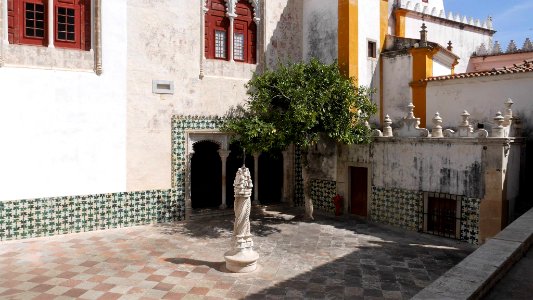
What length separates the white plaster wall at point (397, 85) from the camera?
12.4 m

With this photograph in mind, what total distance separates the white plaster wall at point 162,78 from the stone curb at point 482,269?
27.2 ft

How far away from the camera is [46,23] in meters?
9.37

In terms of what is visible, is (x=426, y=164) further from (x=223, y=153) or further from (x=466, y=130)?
(x=223, y=153)

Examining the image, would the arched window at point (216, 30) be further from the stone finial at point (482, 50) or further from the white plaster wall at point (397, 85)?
the stone finial at point (482, 50)

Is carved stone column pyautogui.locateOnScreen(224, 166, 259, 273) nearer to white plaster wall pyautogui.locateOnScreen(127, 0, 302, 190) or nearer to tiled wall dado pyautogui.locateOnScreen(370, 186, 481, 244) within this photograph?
white plaster wall pyautogui.locateOnScreen(127, 0, 302, 190)

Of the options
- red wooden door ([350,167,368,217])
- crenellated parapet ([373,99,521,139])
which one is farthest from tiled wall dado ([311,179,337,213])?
crenellated parapet ([373,99,521,139])

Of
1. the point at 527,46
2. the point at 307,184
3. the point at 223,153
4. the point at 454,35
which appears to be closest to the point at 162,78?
the point at 223,153

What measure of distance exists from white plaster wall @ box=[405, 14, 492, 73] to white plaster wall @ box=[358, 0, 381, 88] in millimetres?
2164

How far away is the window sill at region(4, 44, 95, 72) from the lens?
888 centimetres

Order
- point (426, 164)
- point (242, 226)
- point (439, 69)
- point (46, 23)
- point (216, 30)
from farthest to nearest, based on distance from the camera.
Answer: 1. point (439, 69)
2. point (216, 30)
3. point (426, 164)
4. point (46, 23)
5. point (242, 226)

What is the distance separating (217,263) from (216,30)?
7.01 m

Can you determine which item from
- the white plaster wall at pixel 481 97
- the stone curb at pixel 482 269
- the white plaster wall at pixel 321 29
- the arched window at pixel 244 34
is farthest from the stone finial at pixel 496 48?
the stone curb at pixel 482 269

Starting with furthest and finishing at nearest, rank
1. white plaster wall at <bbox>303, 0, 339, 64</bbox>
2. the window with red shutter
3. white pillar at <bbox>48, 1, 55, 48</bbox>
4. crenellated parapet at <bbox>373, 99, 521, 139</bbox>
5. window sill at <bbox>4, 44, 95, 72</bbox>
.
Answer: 1. white plaster wall at <bbox>303, 0, 339, 64</bbox>
2. the window with red shutter
3. white pillar at <bbox>48, 1, 55, 48</bbox>
4. window sill at <bbox>4, 44, 95, 72</bbox>
5. crenellated parapet at <bbox>373, 99, 521, 139</bbox>

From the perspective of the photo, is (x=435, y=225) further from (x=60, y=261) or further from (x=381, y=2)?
(x=60, y=261)
